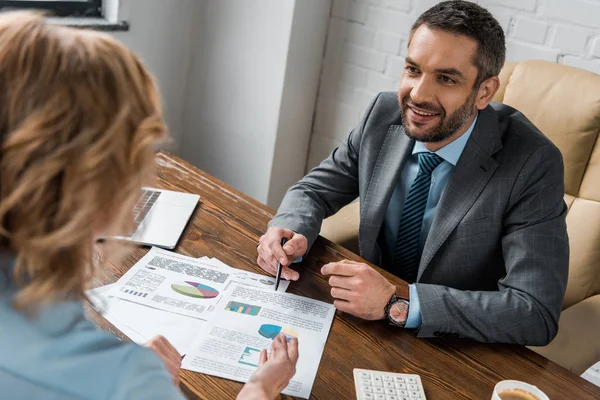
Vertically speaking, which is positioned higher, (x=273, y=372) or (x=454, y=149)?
(x=454, y=149)

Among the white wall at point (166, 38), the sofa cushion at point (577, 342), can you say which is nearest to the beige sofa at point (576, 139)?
the sofa cushion at point (577, 342)

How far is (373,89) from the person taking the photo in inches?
104

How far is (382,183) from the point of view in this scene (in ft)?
5.56

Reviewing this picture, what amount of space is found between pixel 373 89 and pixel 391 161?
3.33 ft

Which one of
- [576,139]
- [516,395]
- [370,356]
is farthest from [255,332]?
[576,139]

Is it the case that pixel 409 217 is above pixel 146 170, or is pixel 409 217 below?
below

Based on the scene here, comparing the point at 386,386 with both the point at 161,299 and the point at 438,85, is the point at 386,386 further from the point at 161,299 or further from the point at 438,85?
the point at 438,85

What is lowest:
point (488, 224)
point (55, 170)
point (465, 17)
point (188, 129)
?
point (188, 129)

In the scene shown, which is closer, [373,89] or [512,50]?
[512,50]

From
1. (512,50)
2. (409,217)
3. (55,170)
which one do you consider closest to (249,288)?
(409,217)

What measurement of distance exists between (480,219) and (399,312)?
1.20 feet

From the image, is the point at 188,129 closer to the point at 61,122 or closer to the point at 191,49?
the point at 191,49

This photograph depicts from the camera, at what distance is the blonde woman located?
65 cm

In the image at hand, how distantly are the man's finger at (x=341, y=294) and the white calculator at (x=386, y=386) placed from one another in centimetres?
19
